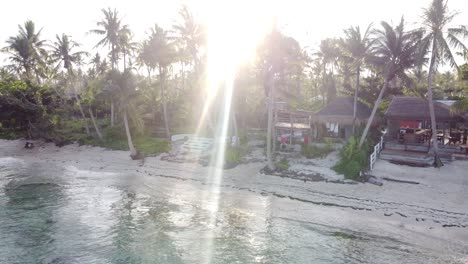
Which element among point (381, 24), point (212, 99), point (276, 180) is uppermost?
point (381, 24)

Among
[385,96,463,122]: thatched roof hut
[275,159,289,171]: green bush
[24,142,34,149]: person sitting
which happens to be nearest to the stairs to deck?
[385,96,463,122]: thatched roof hut

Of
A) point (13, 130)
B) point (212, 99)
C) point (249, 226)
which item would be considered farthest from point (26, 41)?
point (249, 226)

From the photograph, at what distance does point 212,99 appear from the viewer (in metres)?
28.6

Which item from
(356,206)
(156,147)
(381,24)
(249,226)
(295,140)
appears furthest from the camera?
(156,147)

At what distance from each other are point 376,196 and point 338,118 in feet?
32.7

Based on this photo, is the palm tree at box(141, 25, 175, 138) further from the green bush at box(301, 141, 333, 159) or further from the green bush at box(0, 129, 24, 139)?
the green bush at box(0, 129, 24, 139)

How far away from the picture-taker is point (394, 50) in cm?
2177

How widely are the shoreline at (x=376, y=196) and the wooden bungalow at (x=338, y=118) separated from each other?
17.1 feet

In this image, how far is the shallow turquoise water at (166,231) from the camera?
488 inches

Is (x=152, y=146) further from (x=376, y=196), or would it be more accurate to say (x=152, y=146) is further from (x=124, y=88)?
(x=376, y=196)

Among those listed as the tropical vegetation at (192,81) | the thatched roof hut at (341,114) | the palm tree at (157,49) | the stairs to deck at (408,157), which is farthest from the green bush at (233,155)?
the stairs to deck at (408,157)

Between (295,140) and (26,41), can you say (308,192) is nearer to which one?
(295,140)

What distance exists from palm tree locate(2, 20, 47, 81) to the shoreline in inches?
656

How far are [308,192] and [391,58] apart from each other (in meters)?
11.3
